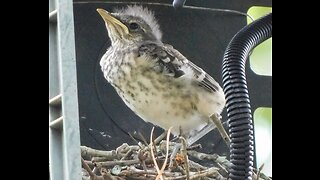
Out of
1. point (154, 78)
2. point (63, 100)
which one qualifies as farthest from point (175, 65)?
point (63, 100)

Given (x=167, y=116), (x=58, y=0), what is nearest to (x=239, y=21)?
(x=167, y=116)

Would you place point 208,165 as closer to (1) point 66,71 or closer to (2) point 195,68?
(2) point 195,68

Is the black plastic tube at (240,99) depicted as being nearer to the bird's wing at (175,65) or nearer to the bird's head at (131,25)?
the bird's wing at (175,65)

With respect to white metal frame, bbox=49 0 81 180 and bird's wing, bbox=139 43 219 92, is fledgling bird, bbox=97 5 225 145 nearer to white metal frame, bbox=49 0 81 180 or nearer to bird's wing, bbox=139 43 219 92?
bird's wing, bbox=139 43 219 92

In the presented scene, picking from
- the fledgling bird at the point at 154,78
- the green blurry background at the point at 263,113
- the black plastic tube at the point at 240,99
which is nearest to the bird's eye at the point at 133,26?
the fledgling bird at the point at 154,78

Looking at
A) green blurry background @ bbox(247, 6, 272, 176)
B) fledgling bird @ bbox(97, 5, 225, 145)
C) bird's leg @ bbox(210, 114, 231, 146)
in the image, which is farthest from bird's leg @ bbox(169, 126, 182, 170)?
green blurry background @ bbox(247, 6, 272, 176)

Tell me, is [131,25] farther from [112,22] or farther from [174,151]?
[174,151]
